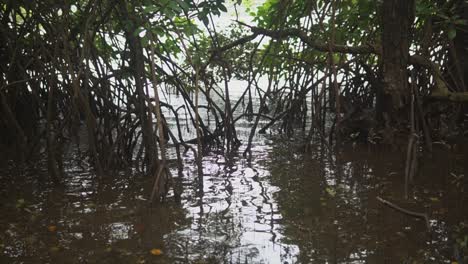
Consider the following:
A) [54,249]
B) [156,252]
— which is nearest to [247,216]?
[156,252]

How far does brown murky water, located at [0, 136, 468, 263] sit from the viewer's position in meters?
2.38

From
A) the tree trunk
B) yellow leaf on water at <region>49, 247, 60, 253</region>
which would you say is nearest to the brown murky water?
yellow leaf on water at <region>49, 247, 60, 253</region>

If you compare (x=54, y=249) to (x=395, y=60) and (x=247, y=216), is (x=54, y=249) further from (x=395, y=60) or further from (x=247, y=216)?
(x=395, y=60)

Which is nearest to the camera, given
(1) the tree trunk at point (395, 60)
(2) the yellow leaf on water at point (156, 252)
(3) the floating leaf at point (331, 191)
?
(2) the yellow leaf on water at point (156, 252)

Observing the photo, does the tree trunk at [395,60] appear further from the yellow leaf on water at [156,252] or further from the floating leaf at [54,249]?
the floating leaf at [54,249]

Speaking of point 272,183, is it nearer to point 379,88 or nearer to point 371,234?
point 371,234

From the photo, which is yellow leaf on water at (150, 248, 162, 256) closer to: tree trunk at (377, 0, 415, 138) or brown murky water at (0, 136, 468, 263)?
brown murky water at (0, 136, 468, 263)

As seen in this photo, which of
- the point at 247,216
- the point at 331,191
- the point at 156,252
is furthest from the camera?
the point at 331,191

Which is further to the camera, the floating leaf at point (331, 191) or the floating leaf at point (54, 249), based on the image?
the floating leaf at point (331, 191)

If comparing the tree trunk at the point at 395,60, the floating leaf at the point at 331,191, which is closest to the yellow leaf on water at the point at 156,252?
the floating leaf at the point at 331,191

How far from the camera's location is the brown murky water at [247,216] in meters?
2.38

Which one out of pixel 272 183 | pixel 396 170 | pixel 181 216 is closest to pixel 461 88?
pixel 396 170

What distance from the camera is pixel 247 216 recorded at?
2818 millimetres

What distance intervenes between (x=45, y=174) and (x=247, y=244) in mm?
1690
